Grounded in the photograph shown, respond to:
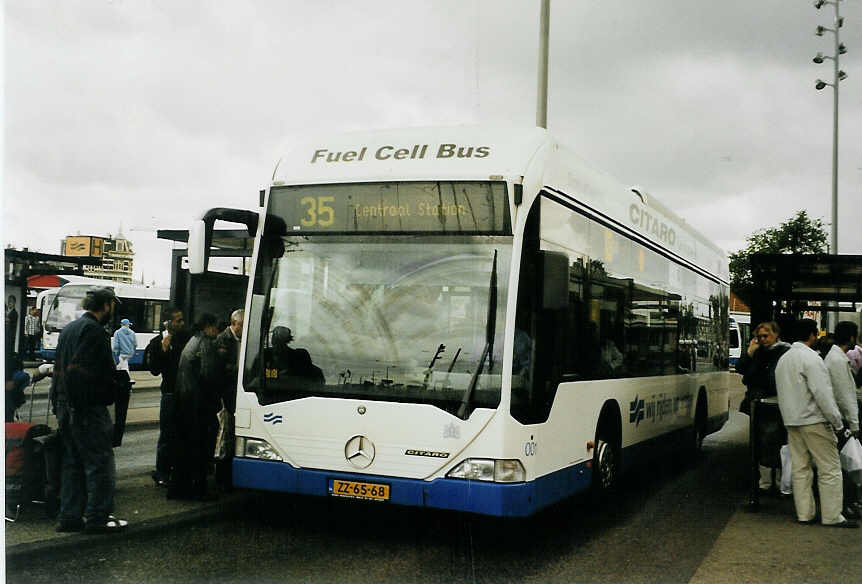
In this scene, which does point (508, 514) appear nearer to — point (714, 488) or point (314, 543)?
point (314, 543)

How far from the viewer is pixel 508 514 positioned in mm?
6332

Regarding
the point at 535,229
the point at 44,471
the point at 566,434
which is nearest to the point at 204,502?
the point at 44,471

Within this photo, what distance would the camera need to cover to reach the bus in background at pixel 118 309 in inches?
1200

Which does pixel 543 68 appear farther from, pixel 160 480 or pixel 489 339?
pixel 489 339

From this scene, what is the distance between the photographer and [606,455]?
8422 mm

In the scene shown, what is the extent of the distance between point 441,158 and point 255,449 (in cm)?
259

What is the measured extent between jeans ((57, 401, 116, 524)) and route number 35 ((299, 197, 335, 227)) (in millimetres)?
2082

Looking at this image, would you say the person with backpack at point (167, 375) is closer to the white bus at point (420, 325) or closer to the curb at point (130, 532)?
the curb at point (130, 532)


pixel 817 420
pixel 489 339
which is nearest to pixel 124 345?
pixel 489 339

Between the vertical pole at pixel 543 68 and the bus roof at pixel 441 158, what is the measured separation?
6.41 meters

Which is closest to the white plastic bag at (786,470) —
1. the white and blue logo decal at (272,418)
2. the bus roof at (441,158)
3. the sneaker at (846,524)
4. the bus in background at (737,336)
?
the sneaker at (846,524)

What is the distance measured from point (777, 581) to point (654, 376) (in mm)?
4009


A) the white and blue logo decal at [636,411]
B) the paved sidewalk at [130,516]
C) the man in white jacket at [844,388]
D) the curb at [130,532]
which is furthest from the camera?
the white and blue logo decal at [636,411]

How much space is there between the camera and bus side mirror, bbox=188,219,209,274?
6.86 metres
